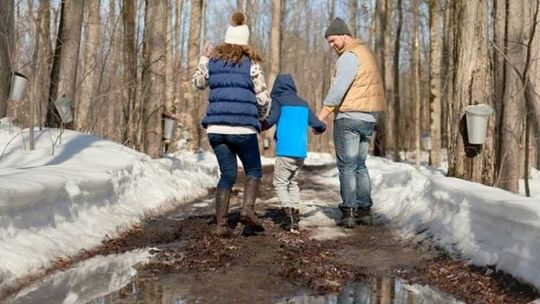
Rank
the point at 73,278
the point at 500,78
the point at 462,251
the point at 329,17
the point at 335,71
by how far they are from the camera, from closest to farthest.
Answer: the point at 73,278 < the point at 462,251 < the point at 335,71 < the point at 500,78 < the point at 329,17

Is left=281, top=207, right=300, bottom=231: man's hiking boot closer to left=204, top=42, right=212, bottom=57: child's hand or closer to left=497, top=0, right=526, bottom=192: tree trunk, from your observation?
left=204, top=42, right=212, bottom=57: child's hand

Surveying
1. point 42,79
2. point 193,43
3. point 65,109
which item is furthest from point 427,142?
point 42,79

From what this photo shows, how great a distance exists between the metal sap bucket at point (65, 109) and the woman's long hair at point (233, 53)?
15.6ft

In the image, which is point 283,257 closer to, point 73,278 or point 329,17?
point 73,278

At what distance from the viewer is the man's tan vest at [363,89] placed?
6266mm

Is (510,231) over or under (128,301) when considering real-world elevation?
over

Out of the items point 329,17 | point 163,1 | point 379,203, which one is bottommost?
point 379,203

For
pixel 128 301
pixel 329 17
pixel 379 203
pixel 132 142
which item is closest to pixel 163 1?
pixel 132 142

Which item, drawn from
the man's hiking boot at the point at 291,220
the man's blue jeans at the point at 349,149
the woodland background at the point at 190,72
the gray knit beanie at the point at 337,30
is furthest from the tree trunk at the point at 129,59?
the man's blue jeans at the point at 349,149

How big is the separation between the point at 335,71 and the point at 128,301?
3.86 meters

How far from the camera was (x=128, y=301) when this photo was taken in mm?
3422

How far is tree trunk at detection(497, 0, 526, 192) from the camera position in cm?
1037

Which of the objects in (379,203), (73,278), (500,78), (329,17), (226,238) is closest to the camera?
(73,278)

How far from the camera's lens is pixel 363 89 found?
248 inches
